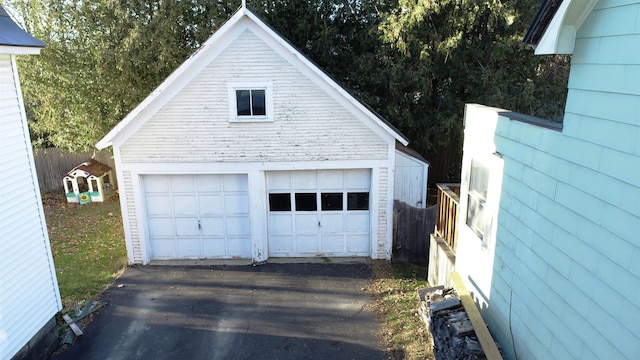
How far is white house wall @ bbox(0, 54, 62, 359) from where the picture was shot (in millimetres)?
6980

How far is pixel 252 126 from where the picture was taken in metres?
10.8

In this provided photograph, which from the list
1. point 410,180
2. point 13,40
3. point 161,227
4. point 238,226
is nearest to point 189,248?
point 161,227

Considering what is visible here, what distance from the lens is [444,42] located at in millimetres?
12742

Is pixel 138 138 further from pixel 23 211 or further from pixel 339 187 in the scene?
pixel 339 187

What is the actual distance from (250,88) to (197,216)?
12.6 ft

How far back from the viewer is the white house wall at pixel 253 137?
10398 mm

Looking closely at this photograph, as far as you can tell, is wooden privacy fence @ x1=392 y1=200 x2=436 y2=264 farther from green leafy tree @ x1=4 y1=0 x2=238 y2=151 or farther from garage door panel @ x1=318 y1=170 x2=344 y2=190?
green leafy tree @ x1=4 y1=0 x2=238 y2=151

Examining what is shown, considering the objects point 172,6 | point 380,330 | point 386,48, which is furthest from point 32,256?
point 386,48

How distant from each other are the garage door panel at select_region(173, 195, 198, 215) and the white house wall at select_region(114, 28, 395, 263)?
83 cm

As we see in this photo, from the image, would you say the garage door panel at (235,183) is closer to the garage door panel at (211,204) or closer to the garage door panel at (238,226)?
the garage door panel at (211,204)

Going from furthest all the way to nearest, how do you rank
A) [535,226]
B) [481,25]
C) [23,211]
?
[481,25] < [23,211] < [535,226]

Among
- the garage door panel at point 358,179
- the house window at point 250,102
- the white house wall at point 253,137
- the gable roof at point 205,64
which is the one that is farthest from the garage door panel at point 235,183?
the garage door panel at point 358,179

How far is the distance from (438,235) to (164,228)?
7318mm

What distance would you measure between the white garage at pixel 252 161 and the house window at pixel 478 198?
121 inches
